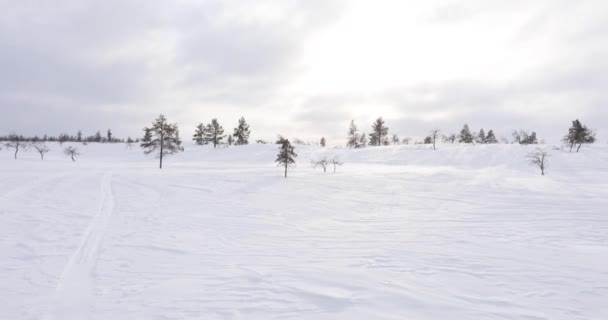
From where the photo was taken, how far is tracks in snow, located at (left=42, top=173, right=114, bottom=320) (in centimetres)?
539

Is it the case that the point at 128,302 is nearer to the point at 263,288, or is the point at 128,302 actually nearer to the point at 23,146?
the point at 263,288

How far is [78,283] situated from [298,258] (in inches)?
217

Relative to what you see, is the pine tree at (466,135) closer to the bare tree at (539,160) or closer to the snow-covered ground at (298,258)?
the bare tree at (539,160)

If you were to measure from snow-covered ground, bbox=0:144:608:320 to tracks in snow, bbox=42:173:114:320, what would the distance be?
0.13 ft

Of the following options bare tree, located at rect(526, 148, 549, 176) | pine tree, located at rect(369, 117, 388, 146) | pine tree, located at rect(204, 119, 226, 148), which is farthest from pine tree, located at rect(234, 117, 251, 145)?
bare tree, located at rect(526, 148, 549, 176)

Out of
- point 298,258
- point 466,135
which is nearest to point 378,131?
point 466,135

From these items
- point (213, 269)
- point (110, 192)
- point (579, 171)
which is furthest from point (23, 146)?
point (579, 171)

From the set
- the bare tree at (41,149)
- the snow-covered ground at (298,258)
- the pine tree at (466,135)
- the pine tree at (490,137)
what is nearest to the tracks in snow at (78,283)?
the snow-covered ground at (298,258)

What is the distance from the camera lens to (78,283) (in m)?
6.57

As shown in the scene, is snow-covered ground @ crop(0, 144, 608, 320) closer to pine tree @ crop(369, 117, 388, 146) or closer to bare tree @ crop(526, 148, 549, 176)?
bare tree @ crop(526, 148, 549, 176)

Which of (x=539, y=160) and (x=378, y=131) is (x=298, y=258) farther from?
(x=378, y=131)

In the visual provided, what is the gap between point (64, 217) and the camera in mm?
13492

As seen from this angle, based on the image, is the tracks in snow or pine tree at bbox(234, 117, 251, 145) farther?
pine tree at bbox(234, 117, 251, 145)

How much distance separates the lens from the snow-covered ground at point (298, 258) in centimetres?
562
